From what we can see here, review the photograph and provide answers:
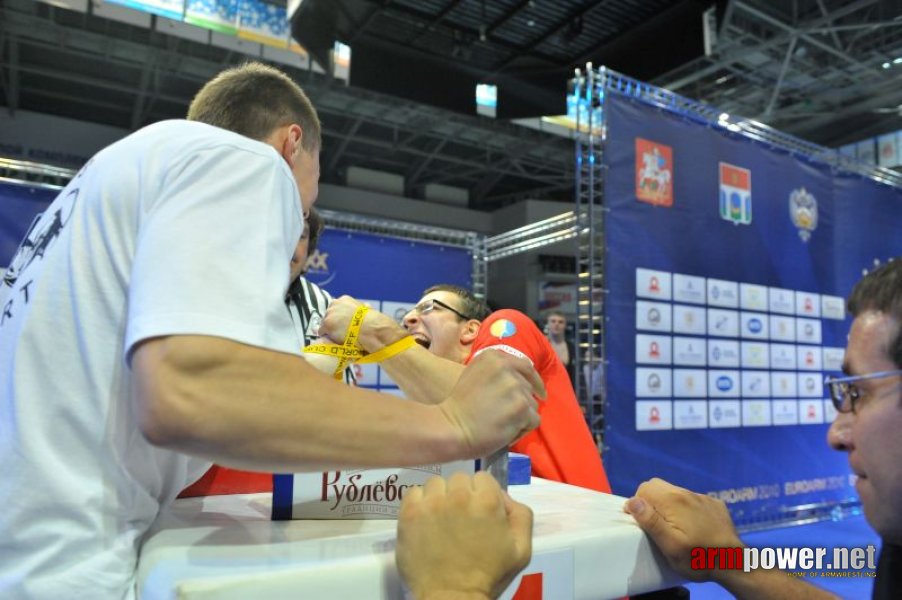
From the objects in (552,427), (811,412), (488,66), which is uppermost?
(488,66)

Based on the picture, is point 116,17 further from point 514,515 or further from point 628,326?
point 514,515

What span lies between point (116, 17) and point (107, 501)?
19.2 feet

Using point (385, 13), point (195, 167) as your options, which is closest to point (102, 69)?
point (385, 13)

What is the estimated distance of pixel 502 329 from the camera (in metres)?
2.04

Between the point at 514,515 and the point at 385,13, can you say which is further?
the point at 385,13

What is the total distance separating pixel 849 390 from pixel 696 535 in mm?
462

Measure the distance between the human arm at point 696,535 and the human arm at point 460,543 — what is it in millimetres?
253

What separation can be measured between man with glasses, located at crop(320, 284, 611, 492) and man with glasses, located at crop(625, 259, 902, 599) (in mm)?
382

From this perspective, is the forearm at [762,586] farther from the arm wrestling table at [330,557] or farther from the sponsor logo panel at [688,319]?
the sponsor logo panel at [688,319]

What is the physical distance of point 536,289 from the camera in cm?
1373

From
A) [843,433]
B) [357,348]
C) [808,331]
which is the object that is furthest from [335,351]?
[808,331]

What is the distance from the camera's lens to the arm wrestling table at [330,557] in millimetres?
513

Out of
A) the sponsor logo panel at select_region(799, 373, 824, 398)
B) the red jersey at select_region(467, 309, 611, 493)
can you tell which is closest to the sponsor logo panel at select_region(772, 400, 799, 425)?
the sponsor logo panel at select_region(799, 373, 824, 398)

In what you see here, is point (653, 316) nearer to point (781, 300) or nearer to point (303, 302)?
point (781, 300)
